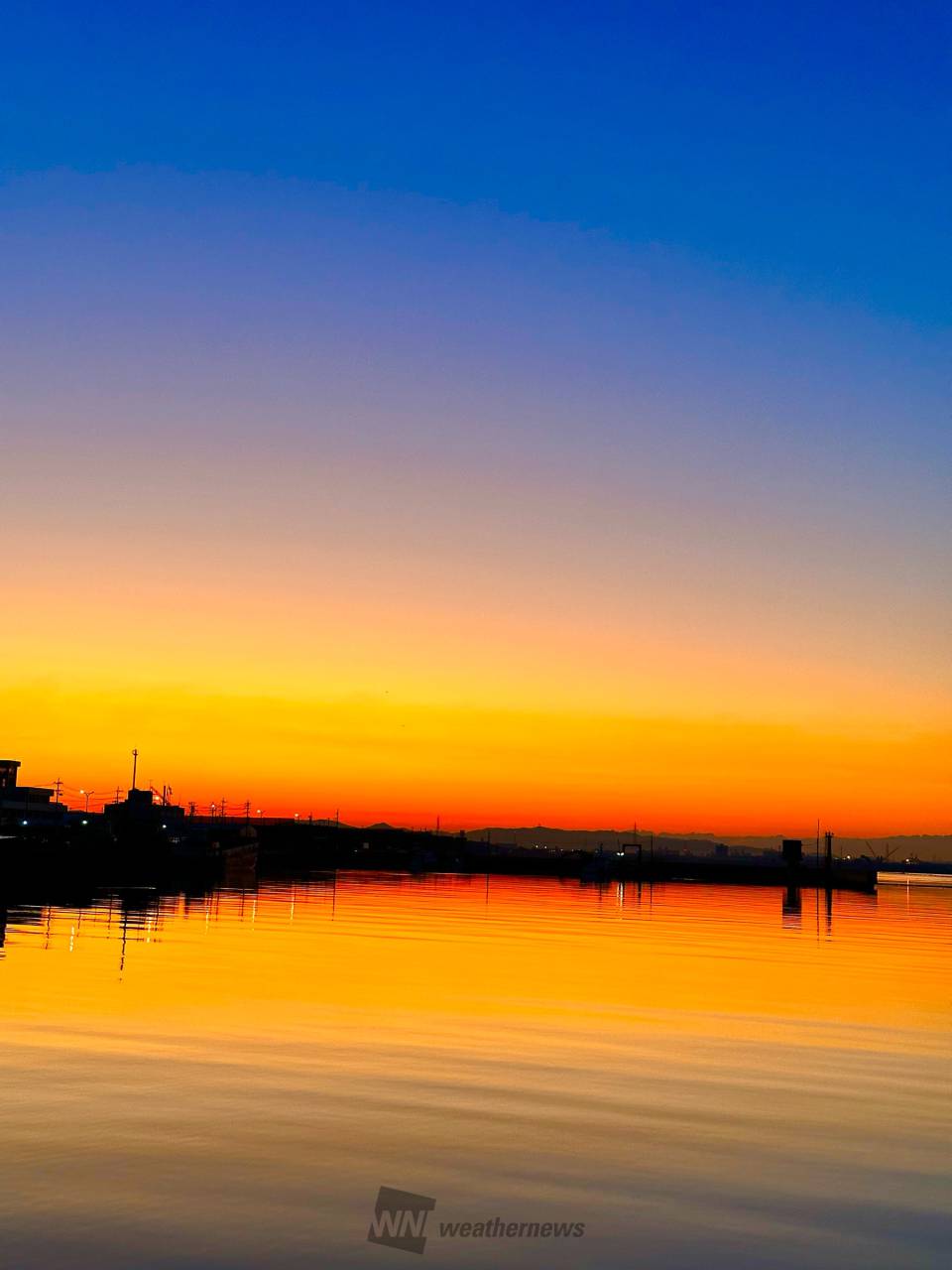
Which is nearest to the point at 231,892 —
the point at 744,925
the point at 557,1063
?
the point at 744,925

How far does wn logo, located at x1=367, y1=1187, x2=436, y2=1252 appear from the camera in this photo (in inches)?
637

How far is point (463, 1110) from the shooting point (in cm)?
2370

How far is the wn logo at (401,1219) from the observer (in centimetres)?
1619

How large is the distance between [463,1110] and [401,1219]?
6740 millimetres

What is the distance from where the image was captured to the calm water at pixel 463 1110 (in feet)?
53.7

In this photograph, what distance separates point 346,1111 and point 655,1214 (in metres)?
7.65

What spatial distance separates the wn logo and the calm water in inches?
8.0

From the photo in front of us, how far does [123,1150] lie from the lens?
1972cm

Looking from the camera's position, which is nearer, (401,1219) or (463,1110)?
(401,1219)

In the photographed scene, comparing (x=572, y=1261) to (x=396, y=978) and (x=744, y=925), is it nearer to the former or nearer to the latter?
(x=396, y=978)

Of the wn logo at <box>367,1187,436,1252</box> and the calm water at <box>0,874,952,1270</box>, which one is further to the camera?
Result: the calm water at <box>0,874,952,1270</box>

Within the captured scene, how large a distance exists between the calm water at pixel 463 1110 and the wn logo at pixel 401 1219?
0.20 meters

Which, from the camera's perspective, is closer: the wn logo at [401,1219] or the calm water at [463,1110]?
the wn logo at [401,1219]

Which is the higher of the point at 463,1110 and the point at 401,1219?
the point at 401,1219
